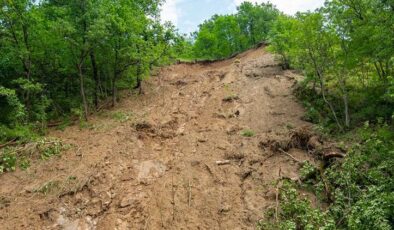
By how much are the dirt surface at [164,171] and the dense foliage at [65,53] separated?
1.94m

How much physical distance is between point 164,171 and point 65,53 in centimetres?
858

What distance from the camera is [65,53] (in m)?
16.8

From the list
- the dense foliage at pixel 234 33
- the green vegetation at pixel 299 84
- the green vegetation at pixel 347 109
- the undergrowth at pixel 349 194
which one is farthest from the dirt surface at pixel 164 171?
the dense foliage at pixel 234 33

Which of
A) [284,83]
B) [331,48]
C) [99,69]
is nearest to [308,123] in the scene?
[331,48]

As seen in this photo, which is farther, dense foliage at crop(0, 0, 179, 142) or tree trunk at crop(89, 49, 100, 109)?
tree trunk at crop(89, 49, 100, 109)

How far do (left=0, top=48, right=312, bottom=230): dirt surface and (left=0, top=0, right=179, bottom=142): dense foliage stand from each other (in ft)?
6.38

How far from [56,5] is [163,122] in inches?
292

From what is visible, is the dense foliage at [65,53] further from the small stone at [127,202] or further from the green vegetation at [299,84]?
the small stone at [127,202]

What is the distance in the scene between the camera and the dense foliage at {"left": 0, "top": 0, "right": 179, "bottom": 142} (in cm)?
1466

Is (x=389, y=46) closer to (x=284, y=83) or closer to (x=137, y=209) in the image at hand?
(x=284, y=83)

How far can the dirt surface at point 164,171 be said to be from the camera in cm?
958

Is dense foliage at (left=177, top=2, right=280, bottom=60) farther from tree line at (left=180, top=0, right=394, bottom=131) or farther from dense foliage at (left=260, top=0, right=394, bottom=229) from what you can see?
tree line at (left=180, top=0, right=394, bottom=131)

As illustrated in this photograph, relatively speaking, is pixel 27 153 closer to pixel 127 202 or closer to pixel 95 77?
pixel 127 202

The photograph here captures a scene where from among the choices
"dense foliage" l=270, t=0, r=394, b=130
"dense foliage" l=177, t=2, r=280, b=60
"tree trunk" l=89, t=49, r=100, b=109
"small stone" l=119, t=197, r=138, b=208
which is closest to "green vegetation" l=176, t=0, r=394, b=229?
"dense foliage" l=270, t=0, r=394, b=130
